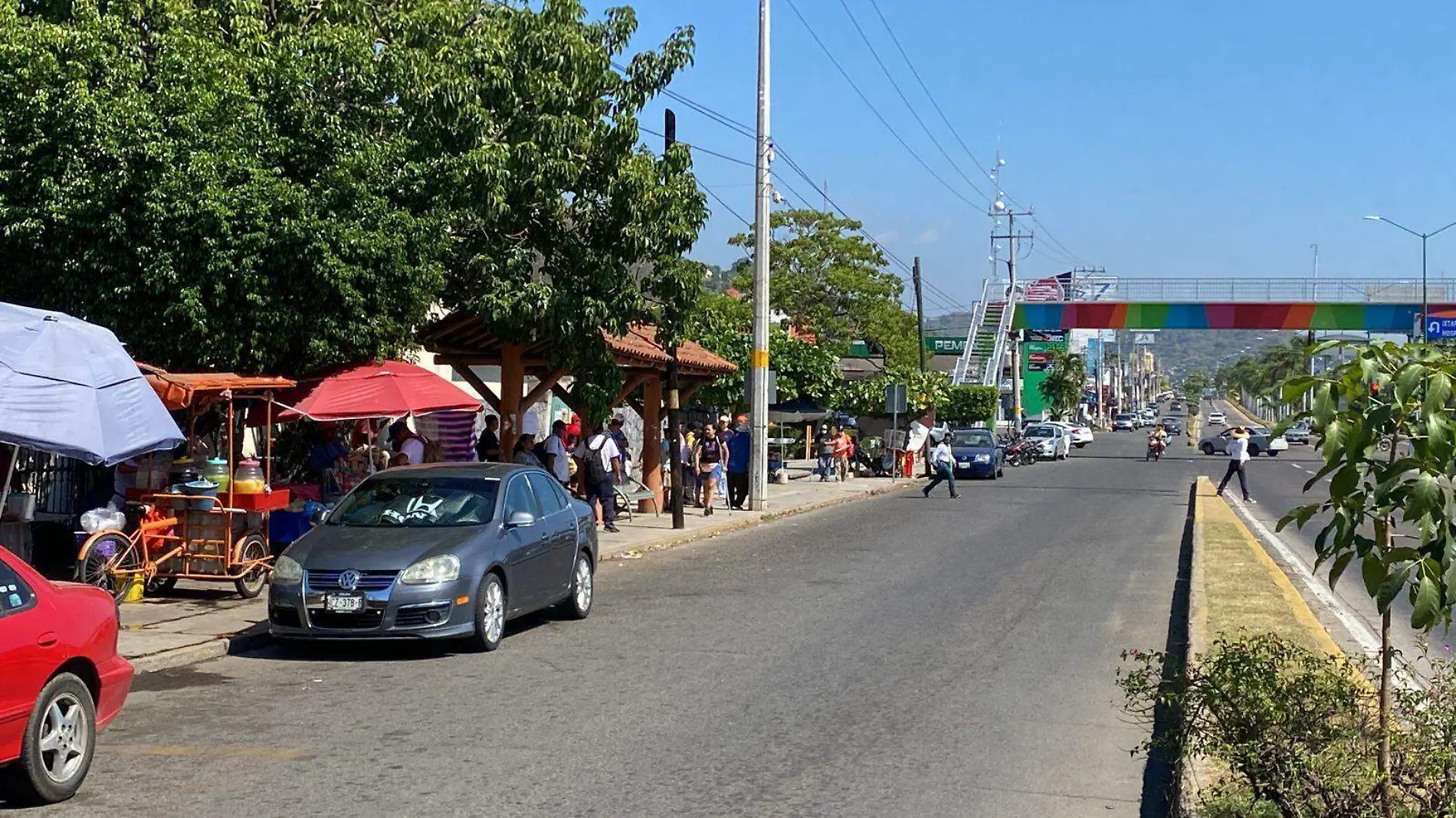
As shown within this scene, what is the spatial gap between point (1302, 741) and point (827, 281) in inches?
2075

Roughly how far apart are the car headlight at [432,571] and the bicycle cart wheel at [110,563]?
143 inches

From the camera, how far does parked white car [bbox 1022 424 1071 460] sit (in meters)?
61.2

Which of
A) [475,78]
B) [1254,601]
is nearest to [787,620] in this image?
[1254,601]

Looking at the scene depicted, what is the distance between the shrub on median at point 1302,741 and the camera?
560 cm

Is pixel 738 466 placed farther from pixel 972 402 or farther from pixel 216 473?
pixel 972 402

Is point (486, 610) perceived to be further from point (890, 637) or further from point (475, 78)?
point (475, 78)

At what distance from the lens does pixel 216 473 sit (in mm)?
14375

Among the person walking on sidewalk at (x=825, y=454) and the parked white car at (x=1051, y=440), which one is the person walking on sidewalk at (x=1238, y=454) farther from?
the parked white car at (x=1051, y=440)

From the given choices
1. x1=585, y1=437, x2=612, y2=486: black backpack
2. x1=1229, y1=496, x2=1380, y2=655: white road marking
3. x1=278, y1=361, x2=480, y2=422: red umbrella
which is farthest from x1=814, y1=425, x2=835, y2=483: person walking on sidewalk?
x1=278, y1=361, x2=480, y2=422: red umbrella

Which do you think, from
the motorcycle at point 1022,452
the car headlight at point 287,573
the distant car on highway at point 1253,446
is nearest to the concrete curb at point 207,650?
the car headlight at point 287,573

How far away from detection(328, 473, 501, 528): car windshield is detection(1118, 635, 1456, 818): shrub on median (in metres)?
6.86

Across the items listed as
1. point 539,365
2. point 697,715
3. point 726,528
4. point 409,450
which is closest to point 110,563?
point 409,450

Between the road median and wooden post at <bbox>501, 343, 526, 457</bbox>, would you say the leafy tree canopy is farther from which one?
the road median

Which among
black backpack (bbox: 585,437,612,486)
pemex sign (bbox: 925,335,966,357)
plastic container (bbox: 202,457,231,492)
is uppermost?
pemex sign (bbox: 925,335,966,357)
